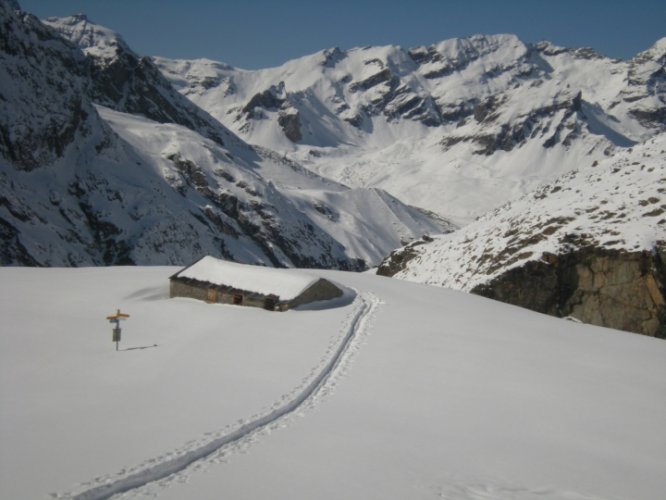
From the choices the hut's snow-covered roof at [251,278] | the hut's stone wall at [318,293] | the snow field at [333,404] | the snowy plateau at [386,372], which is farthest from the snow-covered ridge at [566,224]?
the hut's snow-covered roof at [251,278]

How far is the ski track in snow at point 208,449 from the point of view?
10430 mm

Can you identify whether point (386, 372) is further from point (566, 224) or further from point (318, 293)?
point (566, 224)

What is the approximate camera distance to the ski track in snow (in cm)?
1043

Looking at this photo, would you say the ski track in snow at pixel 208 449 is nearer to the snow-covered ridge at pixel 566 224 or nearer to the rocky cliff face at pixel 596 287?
the rocky cliff face at pixel 596 287

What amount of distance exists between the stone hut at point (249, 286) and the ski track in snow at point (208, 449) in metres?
8.84

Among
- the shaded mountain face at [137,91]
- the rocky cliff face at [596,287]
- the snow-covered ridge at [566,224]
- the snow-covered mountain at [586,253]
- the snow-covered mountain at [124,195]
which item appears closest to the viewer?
the rocky cliff face at [596,287]

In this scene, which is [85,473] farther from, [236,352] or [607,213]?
[607,213]

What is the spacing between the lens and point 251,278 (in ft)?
100

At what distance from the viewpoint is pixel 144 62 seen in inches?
6796

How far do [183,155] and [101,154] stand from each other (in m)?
24.5

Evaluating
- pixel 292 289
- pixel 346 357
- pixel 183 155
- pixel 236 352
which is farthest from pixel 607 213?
pixel 183 155

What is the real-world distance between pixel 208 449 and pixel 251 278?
728 inches

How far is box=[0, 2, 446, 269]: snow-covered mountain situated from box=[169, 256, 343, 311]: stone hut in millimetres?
36002

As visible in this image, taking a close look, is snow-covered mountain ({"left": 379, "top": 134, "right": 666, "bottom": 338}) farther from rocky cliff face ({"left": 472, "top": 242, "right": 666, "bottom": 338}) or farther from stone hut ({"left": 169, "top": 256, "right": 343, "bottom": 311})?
stone hut ({"left": 169, "top": 256, "right": 343, "bottom": 311})
